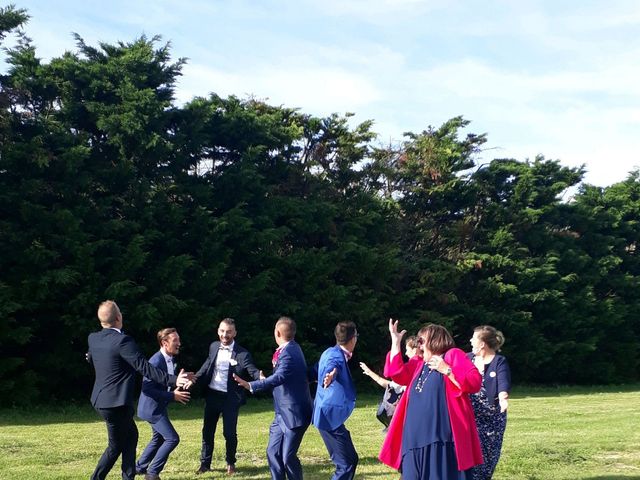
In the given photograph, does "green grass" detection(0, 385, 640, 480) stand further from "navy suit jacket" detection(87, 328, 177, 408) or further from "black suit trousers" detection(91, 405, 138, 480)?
"navy suit jacket" detection(87, 328, 177, 408)

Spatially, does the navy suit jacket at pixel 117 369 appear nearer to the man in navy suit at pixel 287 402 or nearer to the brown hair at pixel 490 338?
the man in navy suit at pixel 287 402

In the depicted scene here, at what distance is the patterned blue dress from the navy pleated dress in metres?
1.42

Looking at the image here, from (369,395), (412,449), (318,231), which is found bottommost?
(369,395)

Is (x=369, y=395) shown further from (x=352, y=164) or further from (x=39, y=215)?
(x=39, y=215)

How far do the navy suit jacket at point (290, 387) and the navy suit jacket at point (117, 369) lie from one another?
47.0 inches

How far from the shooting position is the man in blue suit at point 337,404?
8000mm

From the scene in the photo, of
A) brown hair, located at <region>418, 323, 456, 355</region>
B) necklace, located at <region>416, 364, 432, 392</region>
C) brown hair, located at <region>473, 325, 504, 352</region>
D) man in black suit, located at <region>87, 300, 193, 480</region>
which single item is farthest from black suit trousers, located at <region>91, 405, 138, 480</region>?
brown hair, located at <region>473, 325, 504, 352</region>

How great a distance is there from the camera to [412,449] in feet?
22.0

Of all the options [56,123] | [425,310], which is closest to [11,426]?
[56,123]

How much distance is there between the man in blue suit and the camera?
8.00 metres

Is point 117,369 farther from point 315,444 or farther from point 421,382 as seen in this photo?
point 315,444

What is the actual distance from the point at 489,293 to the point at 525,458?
68.4ft

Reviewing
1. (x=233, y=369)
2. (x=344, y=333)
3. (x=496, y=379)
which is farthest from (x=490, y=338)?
(x=233, y=369)

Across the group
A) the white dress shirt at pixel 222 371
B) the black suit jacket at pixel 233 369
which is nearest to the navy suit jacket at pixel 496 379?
the black suit jacket at pixel 233 369
